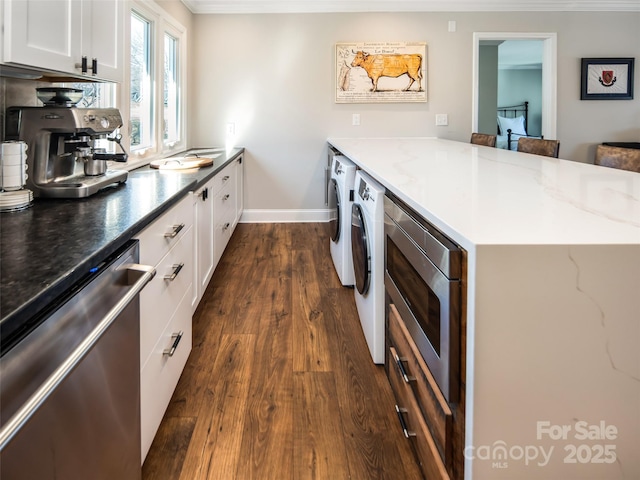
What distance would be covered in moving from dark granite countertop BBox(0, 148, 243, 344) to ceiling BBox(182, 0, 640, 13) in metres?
3.49

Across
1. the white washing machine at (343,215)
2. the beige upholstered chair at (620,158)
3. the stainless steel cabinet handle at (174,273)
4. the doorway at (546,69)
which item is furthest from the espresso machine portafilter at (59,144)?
the doorway at (546,69)

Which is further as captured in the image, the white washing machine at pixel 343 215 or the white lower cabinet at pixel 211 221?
the white washing machine at pixel 343 215

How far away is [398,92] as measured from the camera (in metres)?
4.88

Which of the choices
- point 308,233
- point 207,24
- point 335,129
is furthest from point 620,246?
point 207,24

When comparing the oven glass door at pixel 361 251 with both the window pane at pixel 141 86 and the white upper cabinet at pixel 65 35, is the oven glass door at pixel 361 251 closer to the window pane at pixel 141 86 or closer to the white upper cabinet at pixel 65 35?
the white upper cabinet at pixel 65 35

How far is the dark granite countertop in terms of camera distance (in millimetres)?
739

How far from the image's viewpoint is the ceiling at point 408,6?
464cm

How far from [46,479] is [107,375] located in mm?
276

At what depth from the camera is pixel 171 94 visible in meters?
4.38

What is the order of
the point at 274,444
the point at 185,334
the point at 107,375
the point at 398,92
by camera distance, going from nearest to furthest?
the point at 107,375, the point at 274,444, the point at 185,334, the point at 398,92

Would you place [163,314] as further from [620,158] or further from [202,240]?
[620,158]

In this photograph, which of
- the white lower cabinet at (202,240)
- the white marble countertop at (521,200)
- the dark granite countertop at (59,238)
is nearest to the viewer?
the dark granite countertop at (59,238)

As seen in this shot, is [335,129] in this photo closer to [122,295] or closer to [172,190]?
[172,190]

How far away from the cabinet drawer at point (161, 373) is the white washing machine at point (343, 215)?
3.81 ft
